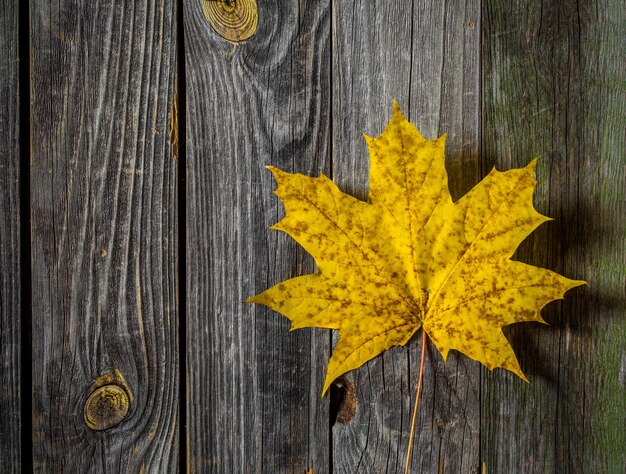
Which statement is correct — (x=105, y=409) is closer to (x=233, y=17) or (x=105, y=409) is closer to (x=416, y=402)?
(x=416, y=402)

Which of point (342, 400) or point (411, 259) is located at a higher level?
point (411, 259)

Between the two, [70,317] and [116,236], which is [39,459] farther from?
[116,236]

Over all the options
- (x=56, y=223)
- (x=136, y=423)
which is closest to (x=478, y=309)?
(x=136, y=423)

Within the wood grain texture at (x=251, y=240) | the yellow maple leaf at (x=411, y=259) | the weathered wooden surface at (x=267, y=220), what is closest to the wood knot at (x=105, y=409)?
the weathered wooden surface at (x=267, y=220)

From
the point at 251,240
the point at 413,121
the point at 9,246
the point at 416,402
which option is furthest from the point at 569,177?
the point at 9,246

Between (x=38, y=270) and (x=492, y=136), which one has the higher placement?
Answer: (x=492, y=136)

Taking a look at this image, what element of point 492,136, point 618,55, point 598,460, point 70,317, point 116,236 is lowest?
point 598,460

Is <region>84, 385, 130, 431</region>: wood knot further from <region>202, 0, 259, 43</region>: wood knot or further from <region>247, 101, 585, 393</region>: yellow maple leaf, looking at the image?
<region>202, 0, 259, 43</region>: wood knot

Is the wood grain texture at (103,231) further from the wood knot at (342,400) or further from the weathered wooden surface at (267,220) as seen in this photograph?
the wood knot at (342,400)
